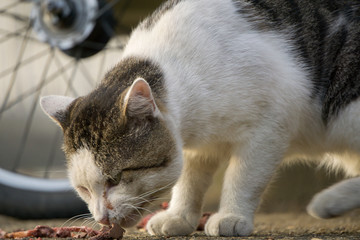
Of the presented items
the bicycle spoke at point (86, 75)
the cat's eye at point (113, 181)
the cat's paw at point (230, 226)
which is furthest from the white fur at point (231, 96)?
the bicycle spoke at point (86, 75)

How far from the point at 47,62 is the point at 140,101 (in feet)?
4.65

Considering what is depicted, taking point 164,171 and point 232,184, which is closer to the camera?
point 164,171

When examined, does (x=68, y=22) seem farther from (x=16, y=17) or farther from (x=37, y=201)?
(x=37, y=201)

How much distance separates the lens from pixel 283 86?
1874 millimetres

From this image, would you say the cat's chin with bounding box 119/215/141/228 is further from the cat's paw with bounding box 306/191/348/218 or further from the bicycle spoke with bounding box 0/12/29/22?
the bicycle spoke with bounding box 0/12/29/22

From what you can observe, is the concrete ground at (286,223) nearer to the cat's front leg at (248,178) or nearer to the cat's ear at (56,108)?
the cat's front leg at (248,178)

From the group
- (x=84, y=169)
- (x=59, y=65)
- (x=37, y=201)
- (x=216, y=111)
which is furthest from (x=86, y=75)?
(x=84, y=169)

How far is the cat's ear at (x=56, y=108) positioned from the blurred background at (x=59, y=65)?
561 millimetres

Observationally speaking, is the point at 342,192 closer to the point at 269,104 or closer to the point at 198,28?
the point at 269,104

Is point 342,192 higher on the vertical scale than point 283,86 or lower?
lower

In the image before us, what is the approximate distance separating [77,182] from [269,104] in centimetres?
67

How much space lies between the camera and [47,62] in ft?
9.33

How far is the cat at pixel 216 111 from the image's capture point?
160cm

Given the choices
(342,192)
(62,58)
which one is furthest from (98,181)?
(62,58)
